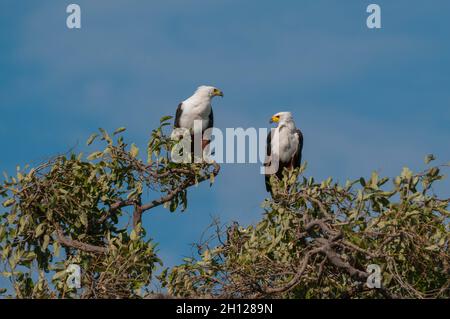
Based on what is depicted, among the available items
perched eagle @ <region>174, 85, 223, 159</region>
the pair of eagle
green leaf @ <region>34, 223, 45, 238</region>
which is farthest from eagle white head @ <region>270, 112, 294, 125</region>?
green leaf @ <region>34, 223, 45, 238</region>

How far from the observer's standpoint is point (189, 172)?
1180 cm

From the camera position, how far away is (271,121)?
1519cm

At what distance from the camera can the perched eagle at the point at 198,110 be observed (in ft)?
48.4

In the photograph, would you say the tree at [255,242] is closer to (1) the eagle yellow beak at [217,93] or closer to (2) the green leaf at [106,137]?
(2) the green leaf at [106,137]

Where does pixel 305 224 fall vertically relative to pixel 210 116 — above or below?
below

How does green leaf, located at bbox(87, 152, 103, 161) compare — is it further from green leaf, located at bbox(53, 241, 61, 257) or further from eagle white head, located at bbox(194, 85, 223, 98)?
eagle white head, located at bbox(194, 85, 223, 98)

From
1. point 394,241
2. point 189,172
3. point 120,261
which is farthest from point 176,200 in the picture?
point 394,241

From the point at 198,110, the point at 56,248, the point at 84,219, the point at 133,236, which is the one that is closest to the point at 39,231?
the point at 56,248

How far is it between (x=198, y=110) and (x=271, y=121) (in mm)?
1198

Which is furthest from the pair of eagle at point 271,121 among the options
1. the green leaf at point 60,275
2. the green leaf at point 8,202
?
the green leaf at point 60,275

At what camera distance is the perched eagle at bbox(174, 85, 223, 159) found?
14742 mm
